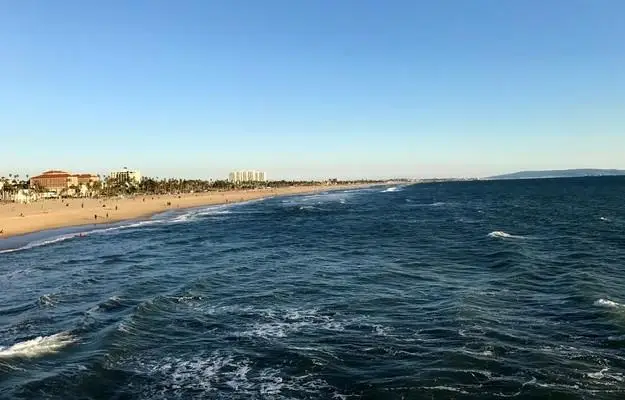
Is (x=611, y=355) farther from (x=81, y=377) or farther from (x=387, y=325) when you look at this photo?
(x=81, y=377)

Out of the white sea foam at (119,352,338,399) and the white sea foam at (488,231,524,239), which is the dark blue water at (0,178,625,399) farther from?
the white sea foam at (488,231,524,239)

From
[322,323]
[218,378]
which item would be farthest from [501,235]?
[218,378]

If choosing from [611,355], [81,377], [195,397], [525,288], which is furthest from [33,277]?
[611,355]

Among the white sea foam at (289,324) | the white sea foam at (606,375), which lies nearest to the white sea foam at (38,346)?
the white sea foam at (289,324)

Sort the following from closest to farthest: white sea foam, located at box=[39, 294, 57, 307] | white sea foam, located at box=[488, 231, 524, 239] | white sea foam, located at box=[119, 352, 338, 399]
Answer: white sea foam, located at box=[119, 352, 338, 399]
white sea foam, located at box=[39, 294, 57, 307]
white sea foam, located at box=[488, 231, 524, 239]

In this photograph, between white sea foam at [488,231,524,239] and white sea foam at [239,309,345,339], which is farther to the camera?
white sea foam at [488,231,524,239]

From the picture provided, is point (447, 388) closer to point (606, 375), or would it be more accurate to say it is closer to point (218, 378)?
point (606, 375)

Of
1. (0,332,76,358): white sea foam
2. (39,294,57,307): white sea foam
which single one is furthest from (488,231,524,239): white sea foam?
(0,332,76,358): white sea foam

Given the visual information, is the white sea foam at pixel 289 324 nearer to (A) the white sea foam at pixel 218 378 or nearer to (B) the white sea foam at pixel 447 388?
(A) the white sea foam at pixel 218 378
